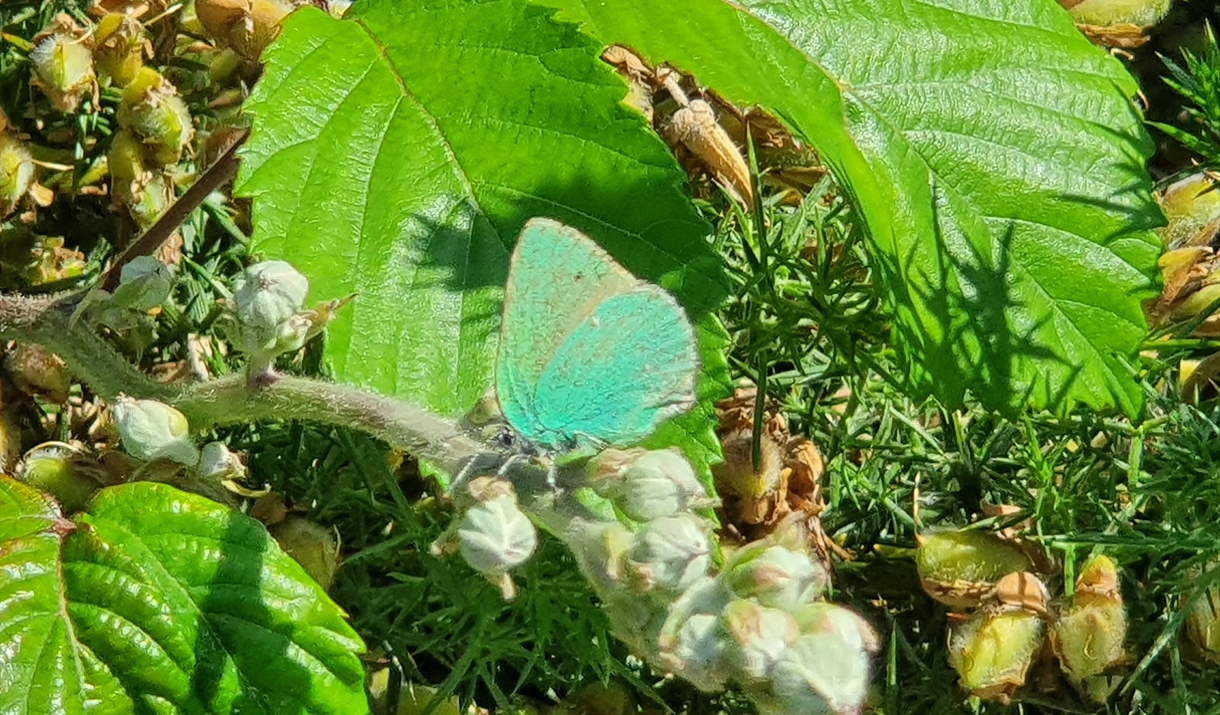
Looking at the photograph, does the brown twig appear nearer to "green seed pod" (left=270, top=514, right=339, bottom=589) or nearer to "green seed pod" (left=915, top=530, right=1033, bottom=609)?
"green seed pod" (left=270, top=514, right=339, bottom=589)

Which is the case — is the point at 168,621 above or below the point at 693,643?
below

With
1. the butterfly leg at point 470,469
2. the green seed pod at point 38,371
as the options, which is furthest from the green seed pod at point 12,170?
the butterfly leg at point 470,469

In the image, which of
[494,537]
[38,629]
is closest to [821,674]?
[494,537]

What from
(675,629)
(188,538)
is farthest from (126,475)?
(675,629)

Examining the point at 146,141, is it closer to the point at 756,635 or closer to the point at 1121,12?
the point at 756,635

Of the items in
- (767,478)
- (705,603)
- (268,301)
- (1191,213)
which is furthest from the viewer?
(1191,213)

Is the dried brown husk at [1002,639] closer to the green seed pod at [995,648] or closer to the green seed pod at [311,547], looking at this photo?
the green seed pod at [995,648]

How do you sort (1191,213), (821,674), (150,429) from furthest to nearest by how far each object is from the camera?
(1191,213) < (150,429) < (821,674)
